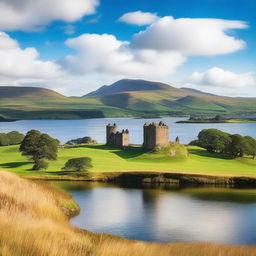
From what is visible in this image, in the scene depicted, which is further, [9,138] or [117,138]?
[9,138]

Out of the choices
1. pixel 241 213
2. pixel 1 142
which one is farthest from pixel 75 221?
pixel 1 142

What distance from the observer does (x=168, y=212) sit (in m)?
42.3

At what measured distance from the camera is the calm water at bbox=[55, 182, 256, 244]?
110 feet

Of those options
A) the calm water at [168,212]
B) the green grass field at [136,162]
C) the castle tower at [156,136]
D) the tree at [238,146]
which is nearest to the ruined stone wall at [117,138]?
the green grass field at [136,162]

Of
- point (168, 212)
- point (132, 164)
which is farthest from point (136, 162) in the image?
point (168, 212)

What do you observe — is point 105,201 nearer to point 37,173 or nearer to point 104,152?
point 37,173

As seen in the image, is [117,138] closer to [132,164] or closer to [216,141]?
[216,141]

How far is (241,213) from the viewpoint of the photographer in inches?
1666

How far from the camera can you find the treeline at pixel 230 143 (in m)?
98.2

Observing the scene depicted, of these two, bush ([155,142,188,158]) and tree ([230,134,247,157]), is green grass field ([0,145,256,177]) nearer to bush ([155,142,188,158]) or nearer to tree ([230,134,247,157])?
bush ([155,142,188,158])

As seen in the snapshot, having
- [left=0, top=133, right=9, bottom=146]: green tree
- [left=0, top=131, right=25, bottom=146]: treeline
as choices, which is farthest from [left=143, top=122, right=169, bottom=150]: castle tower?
[left=0, top=131, right=25, bottom=146]: treeline

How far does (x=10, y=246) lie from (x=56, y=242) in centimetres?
210

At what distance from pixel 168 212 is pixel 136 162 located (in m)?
42.7

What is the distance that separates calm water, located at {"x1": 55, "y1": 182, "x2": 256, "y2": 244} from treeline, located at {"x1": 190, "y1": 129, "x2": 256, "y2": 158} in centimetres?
4302
